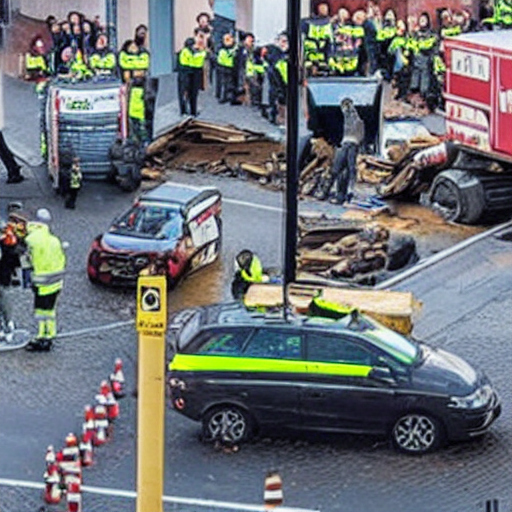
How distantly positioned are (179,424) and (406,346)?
2.76m

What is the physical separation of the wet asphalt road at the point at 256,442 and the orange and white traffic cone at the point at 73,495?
1.86 feet

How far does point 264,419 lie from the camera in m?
23.3

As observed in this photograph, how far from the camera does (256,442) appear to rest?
77.2ft

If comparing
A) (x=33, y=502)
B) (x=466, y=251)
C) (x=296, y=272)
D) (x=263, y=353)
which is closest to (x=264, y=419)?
(x=263, y=353)

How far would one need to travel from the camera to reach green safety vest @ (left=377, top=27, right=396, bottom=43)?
43.0 meters

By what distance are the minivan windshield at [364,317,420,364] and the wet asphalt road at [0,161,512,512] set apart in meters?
0.98

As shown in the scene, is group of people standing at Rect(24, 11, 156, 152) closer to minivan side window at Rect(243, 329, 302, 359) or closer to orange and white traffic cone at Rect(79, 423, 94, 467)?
minivan side window at Rect(243, 329, 302, 359)

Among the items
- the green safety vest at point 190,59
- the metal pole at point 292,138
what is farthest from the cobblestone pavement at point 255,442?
the green safety vest at point 190,59

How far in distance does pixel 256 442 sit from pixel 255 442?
11 millimetres

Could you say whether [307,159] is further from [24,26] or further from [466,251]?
[24,26]

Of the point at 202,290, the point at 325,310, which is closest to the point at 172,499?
the point at 325,310

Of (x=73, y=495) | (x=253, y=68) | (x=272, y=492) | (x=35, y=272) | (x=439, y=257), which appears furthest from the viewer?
(x=253, y=68)

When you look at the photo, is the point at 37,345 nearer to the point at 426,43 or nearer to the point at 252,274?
the point at 252,274

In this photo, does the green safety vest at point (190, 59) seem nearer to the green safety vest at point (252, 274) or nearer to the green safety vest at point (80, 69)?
the green safety vest at point (80, 69)
